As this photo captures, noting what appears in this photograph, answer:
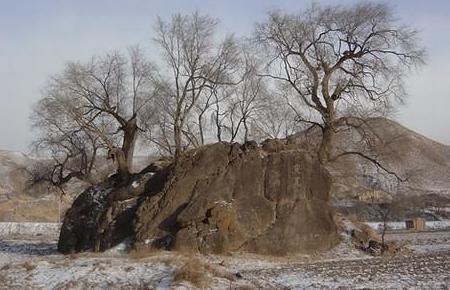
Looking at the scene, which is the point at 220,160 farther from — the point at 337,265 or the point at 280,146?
the point at 337,265

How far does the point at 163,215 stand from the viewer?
1074 inches

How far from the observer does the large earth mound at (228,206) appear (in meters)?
26.4

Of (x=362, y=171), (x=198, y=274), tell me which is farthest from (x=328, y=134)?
(x=362, y=171)

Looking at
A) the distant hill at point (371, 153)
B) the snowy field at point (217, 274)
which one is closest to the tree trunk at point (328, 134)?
the distant hill at point (371, 153)

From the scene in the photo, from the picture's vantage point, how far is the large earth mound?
26.4 meters

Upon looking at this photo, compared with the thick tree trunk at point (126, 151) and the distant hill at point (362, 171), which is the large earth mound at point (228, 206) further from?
the distant hill at point (362, 171)

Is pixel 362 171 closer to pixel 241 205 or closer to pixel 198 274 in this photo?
pixel 241 205

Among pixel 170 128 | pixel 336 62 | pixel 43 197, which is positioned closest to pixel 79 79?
pixel 170 128

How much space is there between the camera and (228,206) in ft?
87.9

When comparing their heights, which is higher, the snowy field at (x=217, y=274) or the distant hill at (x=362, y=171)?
the distant hill at (x=362, y=171)

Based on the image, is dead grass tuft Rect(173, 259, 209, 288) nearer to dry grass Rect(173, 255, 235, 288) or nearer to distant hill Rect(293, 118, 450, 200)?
dry grass Rect(173, 255, 235, 288)

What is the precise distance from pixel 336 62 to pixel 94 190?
14.2 m

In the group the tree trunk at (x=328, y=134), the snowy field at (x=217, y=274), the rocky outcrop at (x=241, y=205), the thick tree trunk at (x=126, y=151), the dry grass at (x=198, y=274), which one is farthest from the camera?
the thick tree trunk at (x=126, y=151)

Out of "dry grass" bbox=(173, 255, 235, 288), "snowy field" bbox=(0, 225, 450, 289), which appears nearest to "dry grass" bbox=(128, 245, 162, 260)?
"snowy field" bbox=(0, 225, 450, 289)
